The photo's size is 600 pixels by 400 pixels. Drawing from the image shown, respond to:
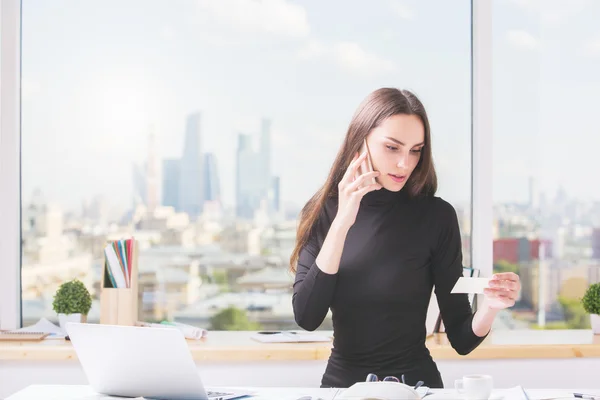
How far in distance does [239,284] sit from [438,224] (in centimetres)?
146

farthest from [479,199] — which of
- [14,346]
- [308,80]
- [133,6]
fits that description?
[14,346]

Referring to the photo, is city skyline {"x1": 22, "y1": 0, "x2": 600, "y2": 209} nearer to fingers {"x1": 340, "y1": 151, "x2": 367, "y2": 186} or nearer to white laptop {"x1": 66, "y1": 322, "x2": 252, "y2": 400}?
fingers {"x1": 340, "y1": 151, "x2": 367, "y2": 186}

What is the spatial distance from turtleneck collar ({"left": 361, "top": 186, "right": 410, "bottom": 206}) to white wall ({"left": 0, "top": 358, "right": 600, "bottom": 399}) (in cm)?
94

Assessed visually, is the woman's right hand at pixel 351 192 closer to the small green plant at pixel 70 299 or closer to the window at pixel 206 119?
the window at pixel 206 119

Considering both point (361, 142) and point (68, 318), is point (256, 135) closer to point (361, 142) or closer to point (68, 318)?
point (68, 318)

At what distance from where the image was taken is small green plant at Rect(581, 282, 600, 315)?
3.45 meters

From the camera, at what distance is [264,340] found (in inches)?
131

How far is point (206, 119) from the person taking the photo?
3.74 meters

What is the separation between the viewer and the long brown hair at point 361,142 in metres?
2.43

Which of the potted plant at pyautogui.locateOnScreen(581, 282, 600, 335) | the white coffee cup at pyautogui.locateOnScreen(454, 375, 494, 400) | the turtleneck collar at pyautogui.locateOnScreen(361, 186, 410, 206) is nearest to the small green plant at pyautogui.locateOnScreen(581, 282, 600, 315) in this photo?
the potted plant at pyautogui.locateOnScreen(581, 282, 600, 335)

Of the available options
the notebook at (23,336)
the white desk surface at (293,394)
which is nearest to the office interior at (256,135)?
the notebook at (23,336)

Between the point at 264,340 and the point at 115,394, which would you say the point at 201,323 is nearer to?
the point at 264,340

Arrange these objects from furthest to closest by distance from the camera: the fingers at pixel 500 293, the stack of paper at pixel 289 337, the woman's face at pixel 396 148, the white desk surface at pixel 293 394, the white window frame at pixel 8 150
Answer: the white window frame at pixel 8 150 < the stack of paper at pixel 289 337 < the woman's face at pixel 396 148 < the fingers at pixel 500 293 < the white desk surface at pixel 293 394

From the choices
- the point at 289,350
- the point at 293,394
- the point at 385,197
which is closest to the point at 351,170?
the point at 385,197
